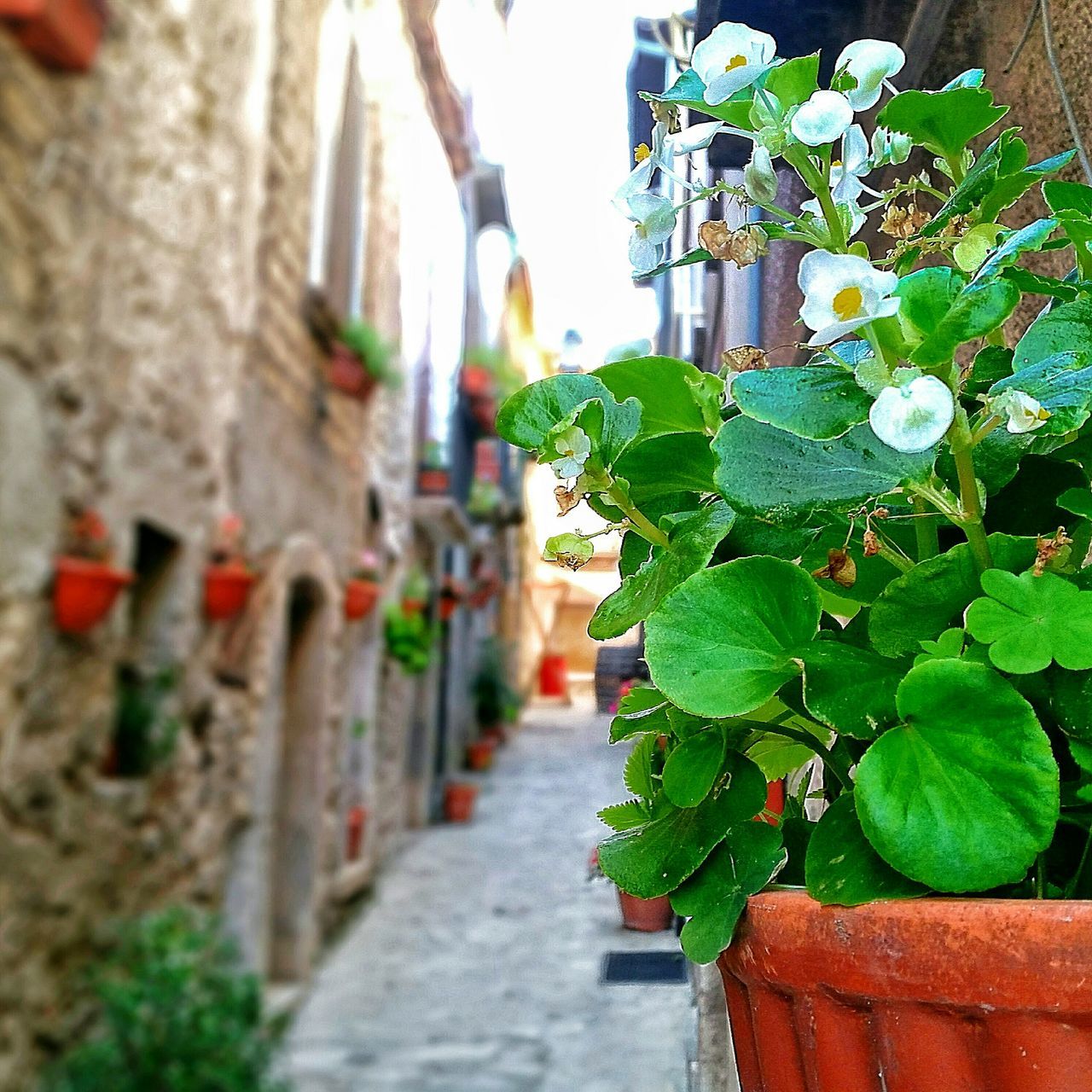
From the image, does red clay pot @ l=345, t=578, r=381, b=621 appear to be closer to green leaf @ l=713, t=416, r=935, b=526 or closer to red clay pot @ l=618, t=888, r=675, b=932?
red clay pot @ l=618, t=888, r=675, b=932

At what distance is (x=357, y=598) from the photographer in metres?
6.33

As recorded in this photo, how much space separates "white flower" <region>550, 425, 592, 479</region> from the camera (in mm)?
623

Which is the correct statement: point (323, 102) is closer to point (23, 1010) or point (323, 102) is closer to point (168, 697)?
point (168, 697)

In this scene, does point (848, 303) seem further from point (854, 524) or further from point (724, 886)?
point (724, 886)

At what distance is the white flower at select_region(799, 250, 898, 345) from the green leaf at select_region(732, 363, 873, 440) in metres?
0.02

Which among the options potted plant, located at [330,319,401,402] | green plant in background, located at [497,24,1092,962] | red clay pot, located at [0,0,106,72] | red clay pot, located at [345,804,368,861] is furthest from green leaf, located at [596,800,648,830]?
red clay pot, located at [345,804,368,861]

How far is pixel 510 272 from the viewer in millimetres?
15352

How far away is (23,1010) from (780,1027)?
313 cm

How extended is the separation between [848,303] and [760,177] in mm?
157

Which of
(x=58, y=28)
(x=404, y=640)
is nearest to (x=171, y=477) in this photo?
(x=58, y=28)

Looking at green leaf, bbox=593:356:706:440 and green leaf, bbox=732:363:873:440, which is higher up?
green leaf, bbox=593:356:706:440

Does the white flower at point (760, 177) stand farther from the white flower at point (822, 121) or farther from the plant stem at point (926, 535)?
the plant stem at point (926, 535)

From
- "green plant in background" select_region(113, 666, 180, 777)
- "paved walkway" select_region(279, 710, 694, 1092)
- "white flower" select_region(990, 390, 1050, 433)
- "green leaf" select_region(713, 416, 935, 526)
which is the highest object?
"white flower" select_region(990, 390, 1050, 433)

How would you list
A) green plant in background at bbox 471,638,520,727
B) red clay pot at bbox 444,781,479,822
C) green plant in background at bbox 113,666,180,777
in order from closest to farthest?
1. green plant in background at bbox 113,666,180,777
2. red clay pot at bbox 444,781,479,822
3. green plant in background at bbox 471,638,520,727
